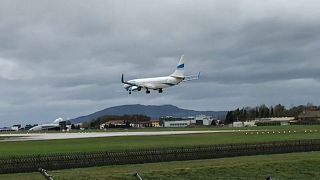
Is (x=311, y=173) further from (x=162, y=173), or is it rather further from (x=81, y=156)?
(x=81, y=156)

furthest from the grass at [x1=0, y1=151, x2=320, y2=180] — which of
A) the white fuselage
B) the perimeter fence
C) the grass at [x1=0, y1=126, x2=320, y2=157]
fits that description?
the white fuselage

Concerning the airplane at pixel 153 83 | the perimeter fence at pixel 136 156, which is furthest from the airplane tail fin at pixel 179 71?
the perimeter fence at pixel 136 156

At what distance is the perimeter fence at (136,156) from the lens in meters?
48.8

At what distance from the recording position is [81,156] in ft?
173

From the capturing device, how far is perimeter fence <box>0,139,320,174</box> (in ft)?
160

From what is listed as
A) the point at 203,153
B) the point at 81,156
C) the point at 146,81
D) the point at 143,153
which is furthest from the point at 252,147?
the point at 146,81

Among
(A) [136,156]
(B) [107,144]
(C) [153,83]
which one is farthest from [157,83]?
(A) [136,156]

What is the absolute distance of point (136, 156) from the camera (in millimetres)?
56188

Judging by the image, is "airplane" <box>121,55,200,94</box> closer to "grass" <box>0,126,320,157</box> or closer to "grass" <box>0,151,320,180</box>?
"grass" <box>0,126,320,157</box>

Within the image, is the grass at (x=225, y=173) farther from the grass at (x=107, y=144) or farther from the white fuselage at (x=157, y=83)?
the white fuselage at (x=157, y=83)

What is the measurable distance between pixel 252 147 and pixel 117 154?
16.7 meters

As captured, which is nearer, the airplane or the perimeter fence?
the perimeter fence

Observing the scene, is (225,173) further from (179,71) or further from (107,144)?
(179,71)

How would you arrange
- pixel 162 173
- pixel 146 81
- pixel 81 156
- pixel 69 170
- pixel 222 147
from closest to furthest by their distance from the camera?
pixel 162 173 < pixel 69 170 < pixel 81 156 < pixel 222 147 < pixel 146 81
